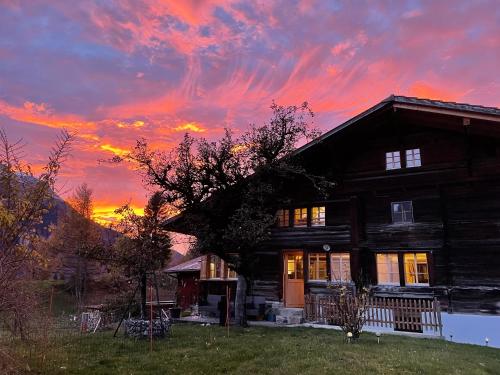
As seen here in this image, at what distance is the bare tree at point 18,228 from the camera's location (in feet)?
23.0

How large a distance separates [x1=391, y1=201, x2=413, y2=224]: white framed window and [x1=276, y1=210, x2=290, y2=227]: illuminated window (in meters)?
5.71

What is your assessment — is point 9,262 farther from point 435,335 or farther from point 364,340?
point 435,335

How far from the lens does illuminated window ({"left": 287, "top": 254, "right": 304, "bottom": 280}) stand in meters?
22.7

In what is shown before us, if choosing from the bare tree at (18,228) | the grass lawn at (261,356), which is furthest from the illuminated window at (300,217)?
the bare tree at (18,228)

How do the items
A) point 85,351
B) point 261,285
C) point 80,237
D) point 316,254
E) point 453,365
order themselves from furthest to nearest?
point 80,237 < point 261,285 < point 316,254 < point 85,351 < point 453,365

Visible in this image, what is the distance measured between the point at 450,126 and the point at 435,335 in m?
8.80

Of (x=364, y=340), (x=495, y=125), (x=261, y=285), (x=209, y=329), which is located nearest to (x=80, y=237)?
(x=261, y=285)

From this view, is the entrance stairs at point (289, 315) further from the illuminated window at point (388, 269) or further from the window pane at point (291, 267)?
the illuminated window at point (388, 269)

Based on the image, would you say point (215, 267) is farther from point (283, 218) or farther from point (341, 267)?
point (341, 267)

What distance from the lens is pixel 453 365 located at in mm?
10406

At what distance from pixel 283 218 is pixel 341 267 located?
13.8 feet

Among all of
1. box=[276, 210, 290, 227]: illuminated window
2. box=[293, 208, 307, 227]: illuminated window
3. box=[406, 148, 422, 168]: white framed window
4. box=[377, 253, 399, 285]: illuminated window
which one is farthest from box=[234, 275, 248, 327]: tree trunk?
box=[406, 148, 422, 168]: white framed window

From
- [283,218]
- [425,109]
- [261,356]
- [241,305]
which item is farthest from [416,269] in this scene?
[261,356]

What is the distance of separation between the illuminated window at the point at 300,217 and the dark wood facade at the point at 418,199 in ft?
0.90
